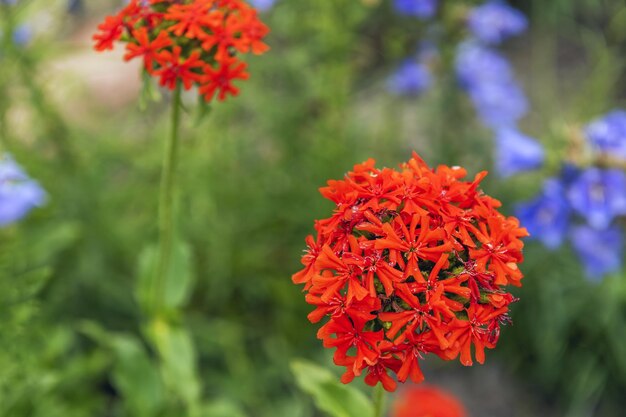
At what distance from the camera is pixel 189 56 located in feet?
5.49

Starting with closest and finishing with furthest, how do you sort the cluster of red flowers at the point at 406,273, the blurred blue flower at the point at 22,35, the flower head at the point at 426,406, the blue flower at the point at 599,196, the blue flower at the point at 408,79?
the cluster of red flowers at the point at 406,273 < the flower head at the point at 426,406 < the blue flower at the point at 599,196 < the blurred blue flower at the point at 22,35 < the blue flower at the point at 408,79

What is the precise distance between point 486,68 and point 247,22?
→ 1.97 metres

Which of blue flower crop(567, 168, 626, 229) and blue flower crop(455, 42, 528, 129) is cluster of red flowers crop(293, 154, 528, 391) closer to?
blue flower crop(567, 168, 626, 229)

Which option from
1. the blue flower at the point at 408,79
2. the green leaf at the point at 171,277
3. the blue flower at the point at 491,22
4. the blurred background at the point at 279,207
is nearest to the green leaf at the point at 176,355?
the green leaf at the point at 171,277

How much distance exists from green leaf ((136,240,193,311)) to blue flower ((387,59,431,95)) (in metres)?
1.51

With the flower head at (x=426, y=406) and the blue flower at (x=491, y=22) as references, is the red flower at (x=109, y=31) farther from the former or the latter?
the blue flower at (x=491, y=22)

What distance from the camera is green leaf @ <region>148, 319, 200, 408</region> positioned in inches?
84.8

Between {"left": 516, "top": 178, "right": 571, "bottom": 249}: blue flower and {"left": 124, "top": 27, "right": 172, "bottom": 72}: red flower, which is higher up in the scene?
{"left": 124, "top": 27, "right": 172, "bottom": 72}: red flower

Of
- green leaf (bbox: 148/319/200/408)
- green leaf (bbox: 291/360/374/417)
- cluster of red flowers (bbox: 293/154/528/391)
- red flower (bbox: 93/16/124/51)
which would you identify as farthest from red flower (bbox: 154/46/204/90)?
green leaf (bbox: 148/319/200/408)

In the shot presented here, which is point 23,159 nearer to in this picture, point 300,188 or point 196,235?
point 196,235

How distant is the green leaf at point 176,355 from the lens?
2154mm

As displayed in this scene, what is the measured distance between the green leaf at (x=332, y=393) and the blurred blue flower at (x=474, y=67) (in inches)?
79.4

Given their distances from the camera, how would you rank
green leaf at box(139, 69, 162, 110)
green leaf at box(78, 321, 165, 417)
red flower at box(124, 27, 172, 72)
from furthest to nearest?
1. green leaf at box(78, 321, 165, 417)
2. green leaf at box(139, 69, 162, 110)
3. red flower at box(124, 27, 172, 72)

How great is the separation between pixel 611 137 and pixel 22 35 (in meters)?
2.23
